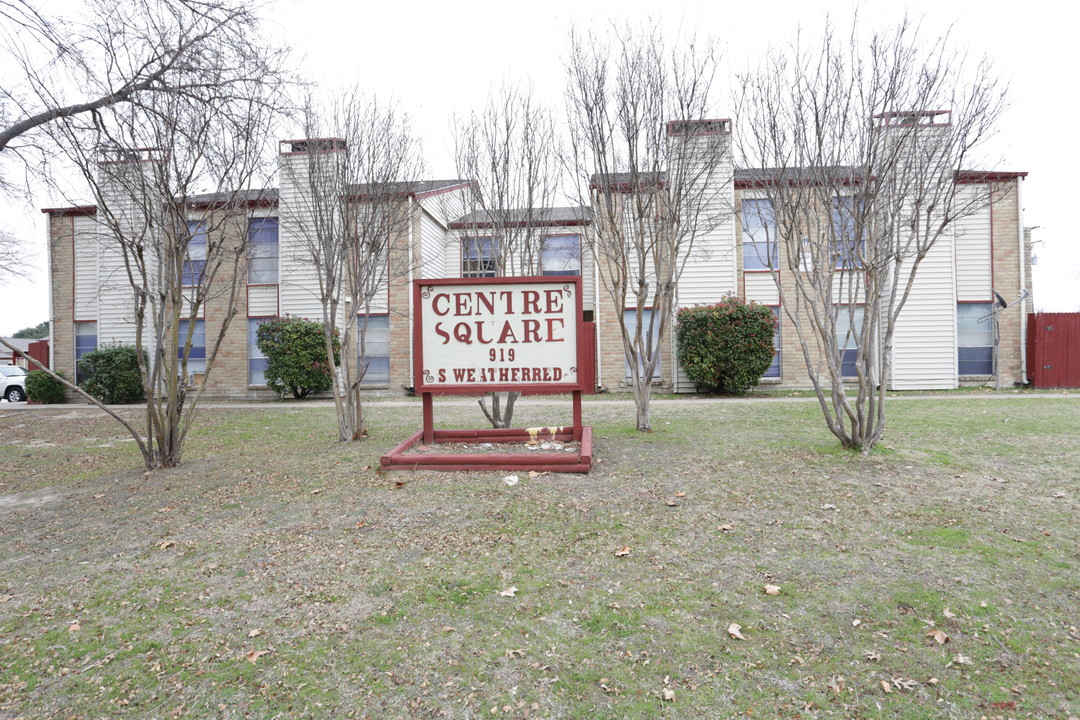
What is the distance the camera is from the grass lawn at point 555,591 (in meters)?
2.92

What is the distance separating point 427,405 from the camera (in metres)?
8.05

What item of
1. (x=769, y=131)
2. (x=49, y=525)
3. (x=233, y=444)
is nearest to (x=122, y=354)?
(x=233, y=444)

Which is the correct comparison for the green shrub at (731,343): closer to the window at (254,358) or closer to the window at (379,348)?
the window at (379,348)

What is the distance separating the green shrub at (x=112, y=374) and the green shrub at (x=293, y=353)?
13.5 ft

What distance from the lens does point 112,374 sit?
60.0 ft

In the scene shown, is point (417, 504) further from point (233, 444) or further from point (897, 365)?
point (897, 365)

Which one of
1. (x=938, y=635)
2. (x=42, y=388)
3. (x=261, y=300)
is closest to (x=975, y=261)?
(x=938, y=635)

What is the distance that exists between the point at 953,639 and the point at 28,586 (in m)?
5.91

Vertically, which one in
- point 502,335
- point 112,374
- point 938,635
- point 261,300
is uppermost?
point 261,300

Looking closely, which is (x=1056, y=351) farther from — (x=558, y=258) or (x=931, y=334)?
(x=558, y=258)

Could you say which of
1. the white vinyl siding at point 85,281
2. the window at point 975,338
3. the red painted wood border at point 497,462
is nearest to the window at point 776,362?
the window at point 975,338

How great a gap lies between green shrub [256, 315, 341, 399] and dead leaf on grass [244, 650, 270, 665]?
49.8 feet

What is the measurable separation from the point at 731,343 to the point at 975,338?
827 centimetres

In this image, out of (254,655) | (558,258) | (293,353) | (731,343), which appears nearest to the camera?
(254,655)
